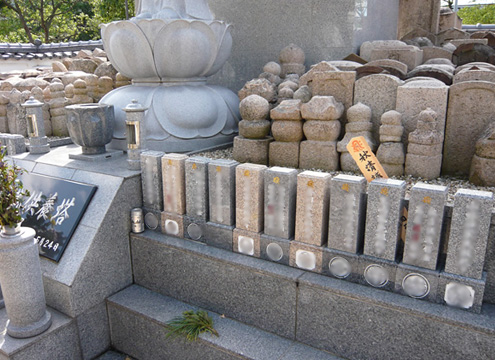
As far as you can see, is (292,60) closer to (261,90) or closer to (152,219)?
(261,90)

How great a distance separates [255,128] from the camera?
3693mm

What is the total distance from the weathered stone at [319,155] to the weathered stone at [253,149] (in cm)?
37

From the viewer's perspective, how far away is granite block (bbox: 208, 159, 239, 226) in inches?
114

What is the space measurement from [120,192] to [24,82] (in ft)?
13.7

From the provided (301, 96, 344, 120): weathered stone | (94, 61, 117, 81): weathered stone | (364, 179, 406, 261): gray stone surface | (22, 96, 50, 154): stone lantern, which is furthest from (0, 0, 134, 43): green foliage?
(364, 179, 406, 261): gray stone surface

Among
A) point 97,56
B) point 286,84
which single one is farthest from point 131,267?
point 97,56

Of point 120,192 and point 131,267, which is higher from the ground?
point 120,192

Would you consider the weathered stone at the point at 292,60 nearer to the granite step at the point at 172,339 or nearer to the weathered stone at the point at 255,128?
the weathered stone at the point at 255,128

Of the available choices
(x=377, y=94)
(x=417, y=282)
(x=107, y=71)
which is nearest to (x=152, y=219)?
(x=417, y=282)

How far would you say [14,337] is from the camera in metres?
2.62

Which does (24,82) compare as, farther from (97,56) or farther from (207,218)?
(207,218)

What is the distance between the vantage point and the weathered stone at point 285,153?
354 cm

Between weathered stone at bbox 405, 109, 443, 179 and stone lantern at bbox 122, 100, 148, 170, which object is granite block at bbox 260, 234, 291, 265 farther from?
stone lantern at bbox 122, 100, 148, 170

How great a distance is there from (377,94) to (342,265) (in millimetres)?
1650
